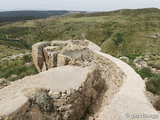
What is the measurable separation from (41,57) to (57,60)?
2.34 m

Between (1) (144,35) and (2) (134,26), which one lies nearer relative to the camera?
(1) (144,35)

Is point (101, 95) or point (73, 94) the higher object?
point (73, 94)

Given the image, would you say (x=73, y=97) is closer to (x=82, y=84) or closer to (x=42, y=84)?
(x=82, y=84)

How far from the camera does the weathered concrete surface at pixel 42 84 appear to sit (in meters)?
4.86

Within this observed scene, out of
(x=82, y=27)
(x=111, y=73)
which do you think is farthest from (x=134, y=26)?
(x=111, y=73)

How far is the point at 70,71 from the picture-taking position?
7973 mm

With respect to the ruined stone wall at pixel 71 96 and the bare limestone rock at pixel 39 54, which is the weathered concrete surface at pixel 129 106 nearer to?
the ruined stone wall at pixel 71 96

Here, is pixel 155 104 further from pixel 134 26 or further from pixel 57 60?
pixel 134 26

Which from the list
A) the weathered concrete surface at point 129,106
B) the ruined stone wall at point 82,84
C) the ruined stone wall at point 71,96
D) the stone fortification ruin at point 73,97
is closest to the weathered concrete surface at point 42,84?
the stone fortification ruin at point 73,97

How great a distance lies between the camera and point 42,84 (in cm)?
651

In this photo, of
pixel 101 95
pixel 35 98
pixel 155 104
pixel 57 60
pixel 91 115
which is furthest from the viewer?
pixel 57 60

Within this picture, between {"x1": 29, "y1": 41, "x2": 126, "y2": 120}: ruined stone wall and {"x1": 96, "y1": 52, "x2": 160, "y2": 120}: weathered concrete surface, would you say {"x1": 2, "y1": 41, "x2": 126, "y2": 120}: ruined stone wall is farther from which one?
{"x1": 96, "y1": 52, "x2": 160, "y2": 120}: weathered concrete surface

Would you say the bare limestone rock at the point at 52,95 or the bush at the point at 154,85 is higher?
the bare limestone rock at the point at 52,95

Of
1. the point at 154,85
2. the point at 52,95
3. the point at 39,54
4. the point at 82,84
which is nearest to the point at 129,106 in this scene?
the point at 82,84
